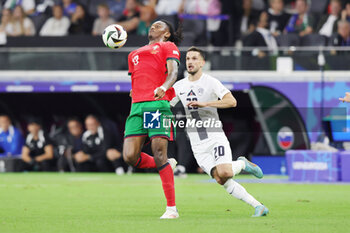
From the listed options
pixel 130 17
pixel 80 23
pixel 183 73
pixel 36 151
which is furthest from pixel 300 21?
pixel 36 151

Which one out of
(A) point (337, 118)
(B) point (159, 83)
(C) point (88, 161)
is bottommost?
(C) point (88, 161)

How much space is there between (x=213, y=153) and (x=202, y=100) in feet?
2.08

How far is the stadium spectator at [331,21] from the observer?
1842 cm

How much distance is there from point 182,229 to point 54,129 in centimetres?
1484

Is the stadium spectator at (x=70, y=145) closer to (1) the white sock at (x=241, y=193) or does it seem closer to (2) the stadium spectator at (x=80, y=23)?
(2) the stadium spectator at (x=80, y=23)

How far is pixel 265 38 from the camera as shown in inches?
720

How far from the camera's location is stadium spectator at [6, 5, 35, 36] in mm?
20047

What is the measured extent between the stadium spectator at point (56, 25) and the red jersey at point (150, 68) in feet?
37.0

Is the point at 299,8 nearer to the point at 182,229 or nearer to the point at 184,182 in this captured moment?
the point at 184,182

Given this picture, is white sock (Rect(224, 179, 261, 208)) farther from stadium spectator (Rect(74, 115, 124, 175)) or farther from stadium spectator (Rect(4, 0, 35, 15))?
stadium spectator (Rect(4, 0, 35, 15))

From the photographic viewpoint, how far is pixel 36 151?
67.6 ft

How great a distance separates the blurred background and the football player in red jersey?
25.9 feet

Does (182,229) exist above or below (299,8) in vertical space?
below

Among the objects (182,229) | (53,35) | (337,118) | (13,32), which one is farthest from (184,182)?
(182,229)
